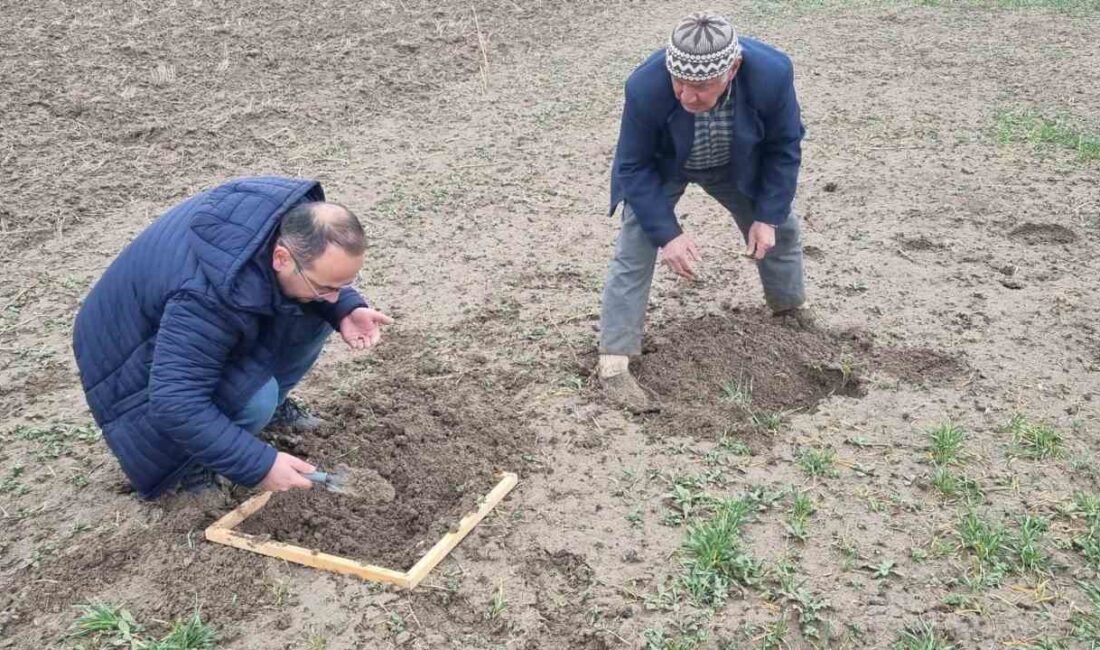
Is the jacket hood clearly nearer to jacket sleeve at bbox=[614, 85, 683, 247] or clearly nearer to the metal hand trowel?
the metal hand trowel

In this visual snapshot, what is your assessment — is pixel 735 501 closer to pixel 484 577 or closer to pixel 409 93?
pixel 484 577

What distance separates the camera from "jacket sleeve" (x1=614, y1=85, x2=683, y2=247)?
4.19 metres

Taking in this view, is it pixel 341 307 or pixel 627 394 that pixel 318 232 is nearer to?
pixel 341 307

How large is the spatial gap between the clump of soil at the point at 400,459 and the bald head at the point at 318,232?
1034mm

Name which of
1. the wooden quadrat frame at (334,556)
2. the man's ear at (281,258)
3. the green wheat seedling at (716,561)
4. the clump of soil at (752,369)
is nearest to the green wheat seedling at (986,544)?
the green wheat seedling at (716,561)

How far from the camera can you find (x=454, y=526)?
3.68 metres

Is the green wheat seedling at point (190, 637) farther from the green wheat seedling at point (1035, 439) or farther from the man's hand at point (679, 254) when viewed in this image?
the green wheat seedling at point (1035, 439)

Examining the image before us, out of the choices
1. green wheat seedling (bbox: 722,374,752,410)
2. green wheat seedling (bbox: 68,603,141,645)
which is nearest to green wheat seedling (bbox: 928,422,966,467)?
green wheat seedling (bbox: 722,374,752,410)

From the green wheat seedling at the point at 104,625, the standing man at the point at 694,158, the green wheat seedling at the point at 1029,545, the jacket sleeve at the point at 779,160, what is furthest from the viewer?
the jacket sleeve at the point at 779,160

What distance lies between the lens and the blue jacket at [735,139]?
13.1 ft

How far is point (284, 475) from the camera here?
11.1 ft

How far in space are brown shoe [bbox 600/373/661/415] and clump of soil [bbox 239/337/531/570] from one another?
1.45 feet

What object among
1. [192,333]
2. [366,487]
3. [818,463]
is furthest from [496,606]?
[818,463]

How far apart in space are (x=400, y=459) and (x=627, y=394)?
1082mm
